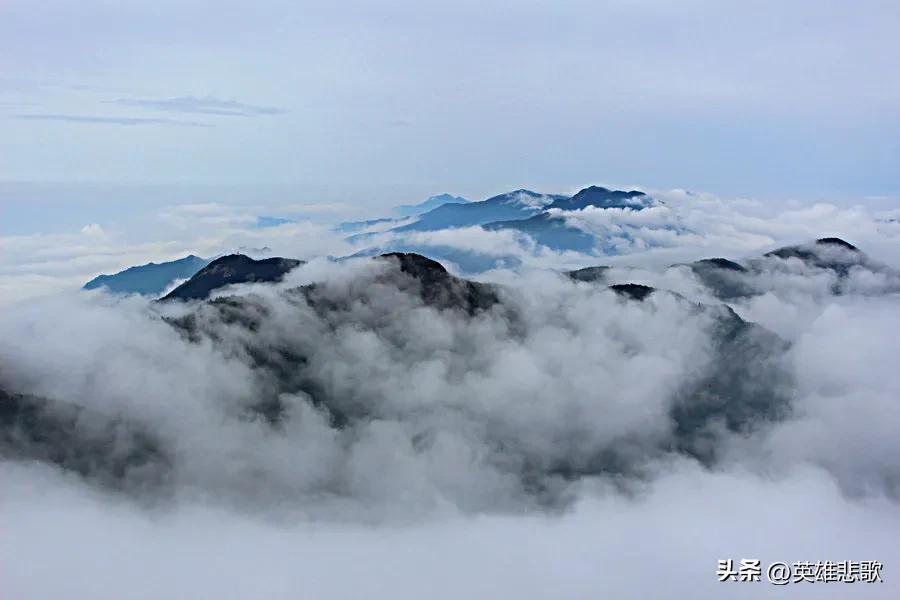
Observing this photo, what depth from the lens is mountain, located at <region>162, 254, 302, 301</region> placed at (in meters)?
120

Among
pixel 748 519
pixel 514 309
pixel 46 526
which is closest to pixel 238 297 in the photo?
pixel 514 309

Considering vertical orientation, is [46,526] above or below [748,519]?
above

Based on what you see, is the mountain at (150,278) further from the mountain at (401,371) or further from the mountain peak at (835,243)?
the mountain peak at (835,243)

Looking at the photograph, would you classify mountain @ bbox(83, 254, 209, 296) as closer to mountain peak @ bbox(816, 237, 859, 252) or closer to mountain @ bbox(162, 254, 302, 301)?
mountain @ bbox(162, 254, 302, 301)

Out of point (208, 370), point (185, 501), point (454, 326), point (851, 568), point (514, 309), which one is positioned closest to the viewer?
point (851, 568)

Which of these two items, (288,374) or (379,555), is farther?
(288,374)

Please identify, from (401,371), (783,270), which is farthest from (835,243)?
(401,371)

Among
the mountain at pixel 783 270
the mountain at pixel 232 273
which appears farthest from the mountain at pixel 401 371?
the mountain at pixel 783 270

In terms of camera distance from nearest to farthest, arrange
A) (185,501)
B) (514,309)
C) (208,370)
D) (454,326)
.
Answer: (185,501)
(208,370)
(454,326)
(514,309)

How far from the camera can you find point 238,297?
114062mm

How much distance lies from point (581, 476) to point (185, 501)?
183ft

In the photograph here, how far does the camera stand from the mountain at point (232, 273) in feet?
394

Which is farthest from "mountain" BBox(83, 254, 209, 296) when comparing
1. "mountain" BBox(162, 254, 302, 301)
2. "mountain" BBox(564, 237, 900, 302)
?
"mountain" BBox(564, 237, 900, 302)

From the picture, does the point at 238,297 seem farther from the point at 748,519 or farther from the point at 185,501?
the point at 748,519
